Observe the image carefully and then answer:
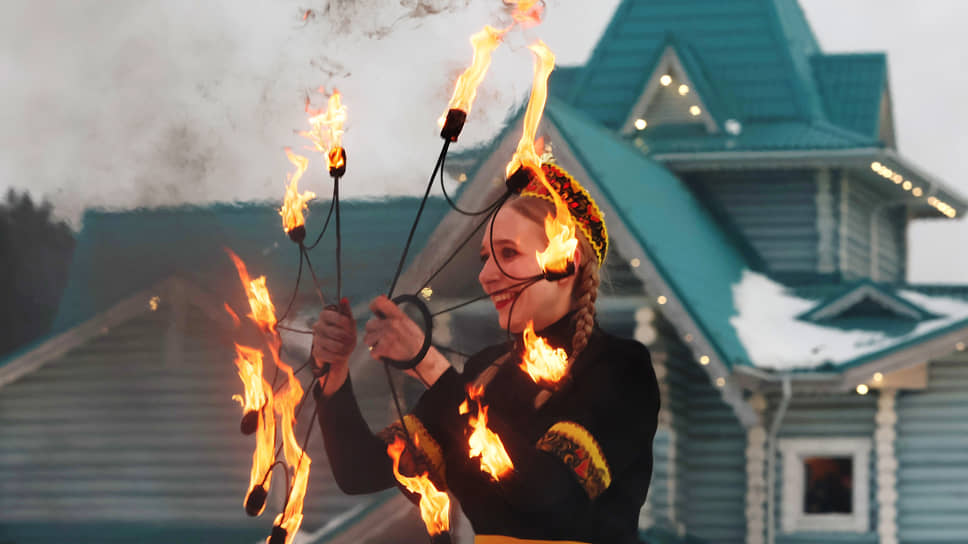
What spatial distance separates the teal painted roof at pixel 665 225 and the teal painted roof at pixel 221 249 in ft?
8.54

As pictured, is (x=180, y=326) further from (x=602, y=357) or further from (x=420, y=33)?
(x=602, y=357)

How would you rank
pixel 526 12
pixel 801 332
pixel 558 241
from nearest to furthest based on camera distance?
pixel 558 241 → pixel 526 12 → pixel 801 332

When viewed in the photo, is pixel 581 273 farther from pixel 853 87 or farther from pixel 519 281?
pixel 853 87

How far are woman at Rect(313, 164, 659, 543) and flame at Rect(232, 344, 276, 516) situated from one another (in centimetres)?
16

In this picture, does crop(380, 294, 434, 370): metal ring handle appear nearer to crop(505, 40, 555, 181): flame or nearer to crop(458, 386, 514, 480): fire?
crop(458, 386, 514, 480): fire

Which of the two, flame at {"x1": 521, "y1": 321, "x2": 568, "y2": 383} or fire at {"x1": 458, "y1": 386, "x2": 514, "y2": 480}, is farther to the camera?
flame at {"x1": 521, "y1": 321, "x2": 568, "y2": 383}

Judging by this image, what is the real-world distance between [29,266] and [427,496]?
8.51 metres

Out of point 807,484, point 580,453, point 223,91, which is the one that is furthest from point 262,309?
point 807,484

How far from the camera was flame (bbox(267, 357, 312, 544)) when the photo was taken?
12.2ft

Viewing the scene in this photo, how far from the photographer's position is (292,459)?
3.86 meters

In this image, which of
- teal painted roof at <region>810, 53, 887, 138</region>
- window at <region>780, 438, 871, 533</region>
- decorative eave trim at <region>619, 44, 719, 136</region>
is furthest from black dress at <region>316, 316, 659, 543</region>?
teal painted roof at <region>810, 53, 887, 138</region>

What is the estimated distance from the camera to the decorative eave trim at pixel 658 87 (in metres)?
15.6

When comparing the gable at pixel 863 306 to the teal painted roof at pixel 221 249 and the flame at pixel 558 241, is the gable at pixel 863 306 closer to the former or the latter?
the teal painted roof at pixel 221 249

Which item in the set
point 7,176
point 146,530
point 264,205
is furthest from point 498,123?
point 146,530
